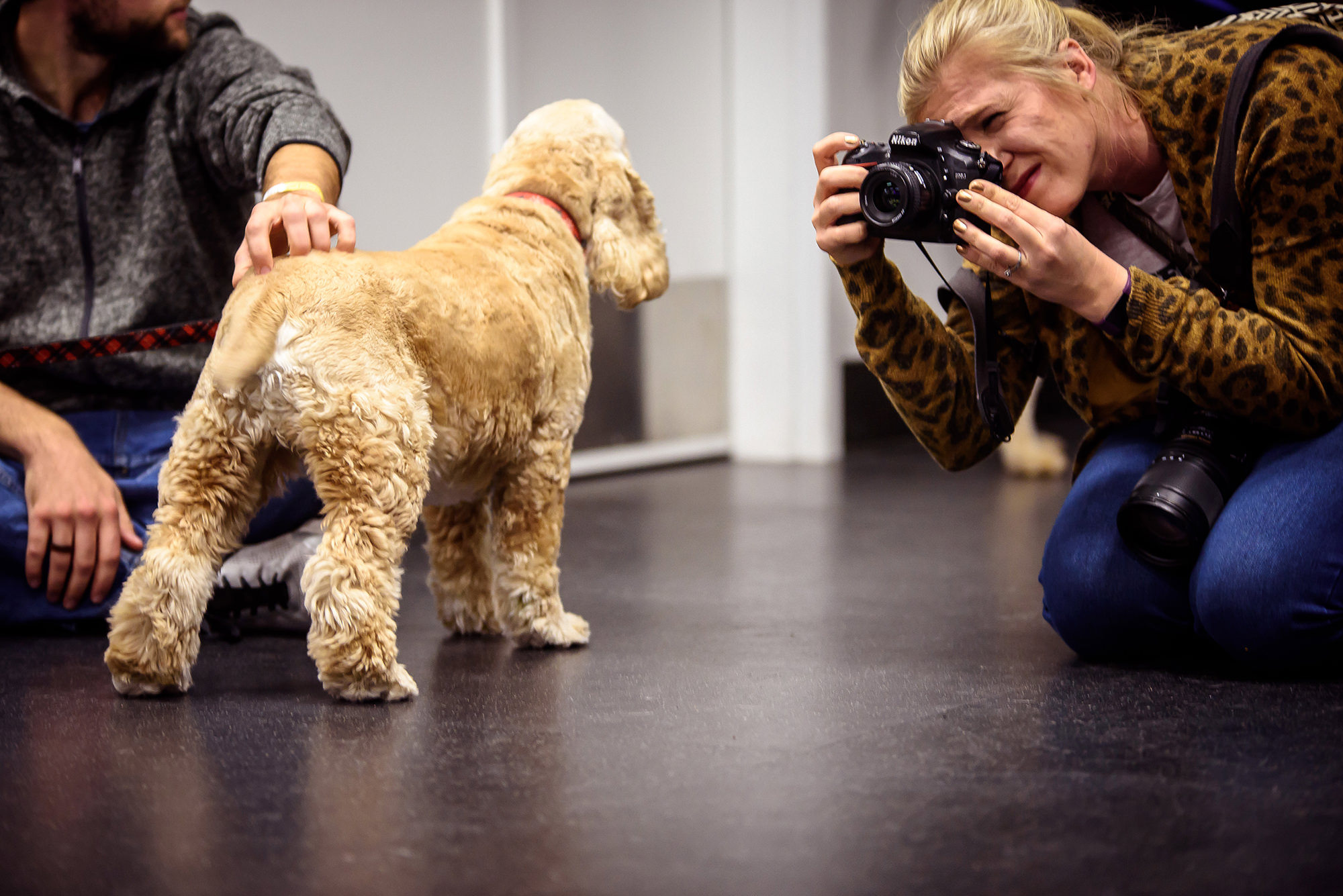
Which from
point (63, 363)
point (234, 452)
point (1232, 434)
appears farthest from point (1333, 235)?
point (63, 363)

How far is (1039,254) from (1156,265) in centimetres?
35

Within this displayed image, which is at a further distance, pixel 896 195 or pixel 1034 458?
pixel 1034 458

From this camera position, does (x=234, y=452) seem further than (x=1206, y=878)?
Yes

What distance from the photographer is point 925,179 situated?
1.54 metres

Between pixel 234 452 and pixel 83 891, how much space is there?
0.62m

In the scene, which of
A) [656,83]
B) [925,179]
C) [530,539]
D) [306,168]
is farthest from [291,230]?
[656,83]

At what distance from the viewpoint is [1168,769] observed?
4.40ft

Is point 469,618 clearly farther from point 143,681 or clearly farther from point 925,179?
point 925,179

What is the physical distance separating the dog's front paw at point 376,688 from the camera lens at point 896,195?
0.82 metres

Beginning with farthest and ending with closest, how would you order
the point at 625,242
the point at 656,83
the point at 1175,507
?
the point at 656,83
the point at 625,242
the point at 1175,507

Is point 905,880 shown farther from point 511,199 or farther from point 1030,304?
point 511,199

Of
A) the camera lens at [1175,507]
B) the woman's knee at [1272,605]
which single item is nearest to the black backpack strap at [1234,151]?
the camera lens at [1175,507]

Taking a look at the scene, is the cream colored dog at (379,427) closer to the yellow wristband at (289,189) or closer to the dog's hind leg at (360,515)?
the dog's hind leg at (360,515)

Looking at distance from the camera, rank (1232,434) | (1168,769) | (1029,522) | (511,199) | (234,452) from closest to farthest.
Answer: (1168,769) → (234,452) → (1232,434) → (511,199) → (1029,522)
